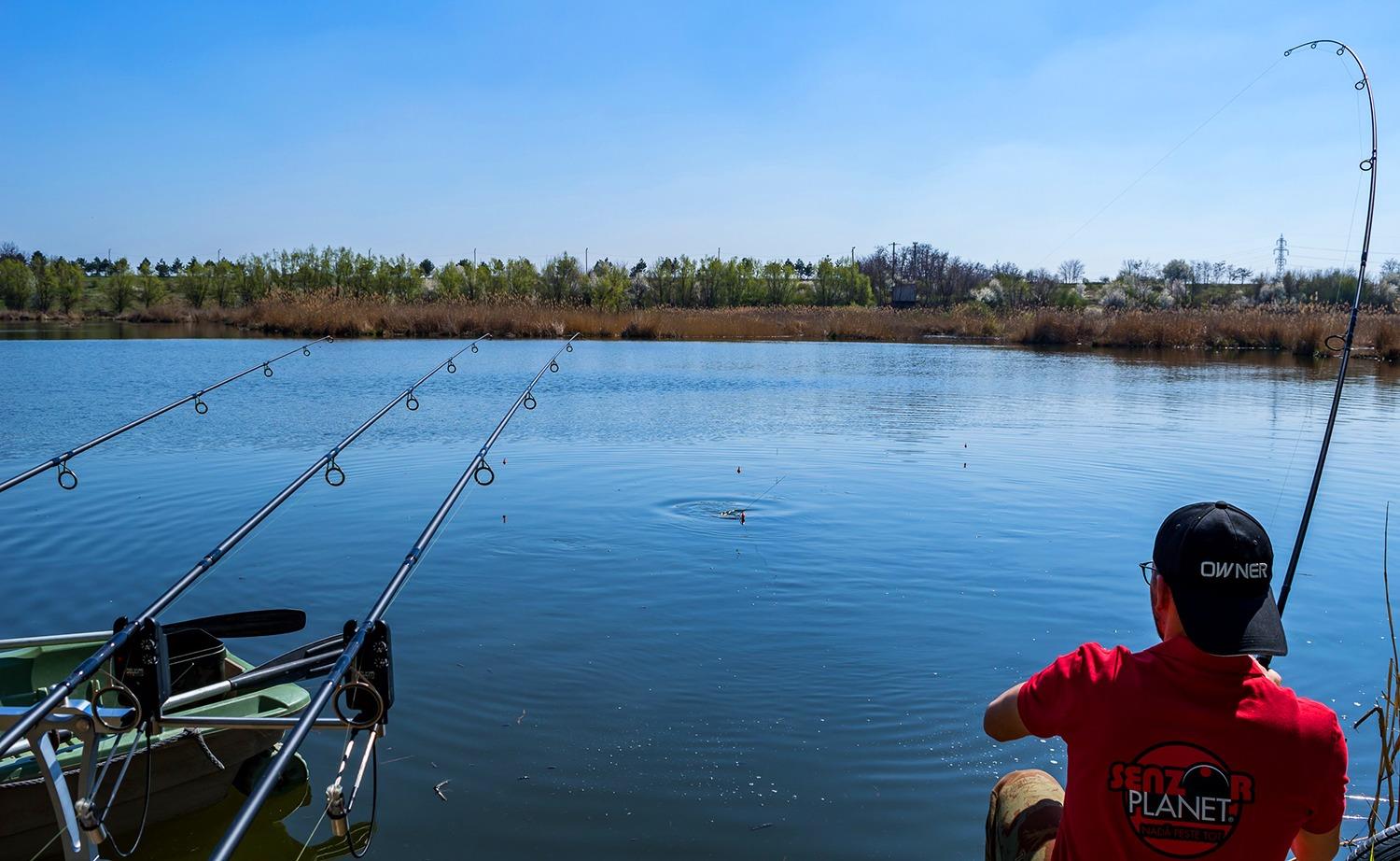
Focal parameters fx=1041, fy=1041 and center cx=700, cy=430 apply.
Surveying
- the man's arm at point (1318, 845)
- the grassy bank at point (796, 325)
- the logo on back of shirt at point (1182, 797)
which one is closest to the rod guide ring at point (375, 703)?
the logo on back of shirt at point (1182, 797)

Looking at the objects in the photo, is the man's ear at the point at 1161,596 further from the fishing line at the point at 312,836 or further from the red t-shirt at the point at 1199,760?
the fishing line at the point at 312,836

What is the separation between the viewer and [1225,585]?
2152mm

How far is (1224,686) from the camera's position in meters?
2.11

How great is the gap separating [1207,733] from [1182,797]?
0.15 m

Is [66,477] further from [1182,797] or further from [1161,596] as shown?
[1182,797]

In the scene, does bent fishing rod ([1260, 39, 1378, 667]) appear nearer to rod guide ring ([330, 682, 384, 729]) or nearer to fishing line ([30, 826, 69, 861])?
rod guide ring ([330, 682, 384, 729])

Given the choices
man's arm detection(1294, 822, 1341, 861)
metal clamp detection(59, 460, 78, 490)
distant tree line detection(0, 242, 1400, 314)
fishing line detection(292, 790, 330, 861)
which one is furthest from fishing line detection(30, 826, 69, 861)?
distant tree line detection(0, 242, 1400, 314)

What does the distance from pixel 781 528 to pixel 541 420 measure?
8269mm

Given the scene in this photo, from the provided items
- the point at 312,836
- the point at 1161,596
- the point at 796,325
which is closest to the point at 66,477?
the point at 312,836

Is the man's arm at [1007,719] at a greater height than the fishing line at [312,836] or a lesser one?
greater

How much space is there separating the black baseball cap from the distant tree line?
176 ft

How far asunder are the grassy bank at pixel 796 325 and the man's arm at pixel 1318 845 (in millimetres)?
33616

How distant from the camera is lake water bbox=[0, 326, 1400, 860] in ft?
16.1

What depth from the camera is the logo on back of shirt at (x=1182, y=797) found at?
6.89 feet
